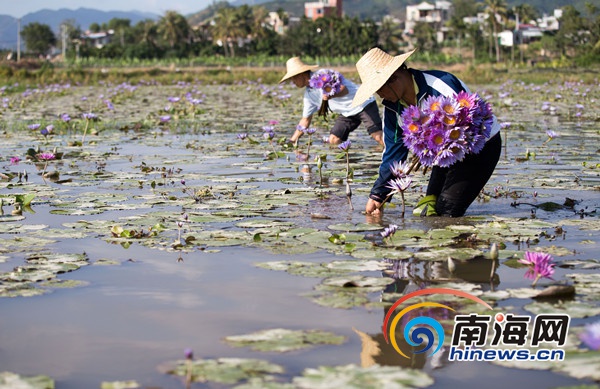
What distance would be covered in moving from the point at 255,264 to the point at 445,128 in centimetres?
123

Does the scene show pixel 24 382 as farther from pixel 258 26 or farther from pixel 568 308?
pixel 258 26

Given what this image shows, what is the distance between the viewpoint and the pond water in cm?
262

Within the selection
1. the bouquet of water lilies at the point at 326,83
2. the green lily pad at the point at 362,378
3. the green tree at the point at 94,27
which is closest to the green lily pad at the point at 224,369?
the green lily pad at the point at 362,378

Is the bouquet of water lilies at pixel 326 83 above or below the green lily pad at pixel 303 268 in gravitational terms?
above

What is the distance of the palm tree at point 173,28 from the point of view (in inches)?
3952

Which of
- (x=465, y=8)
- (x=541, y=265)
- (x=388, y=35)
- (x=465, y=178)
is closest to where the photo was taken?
(x=541, y=265)

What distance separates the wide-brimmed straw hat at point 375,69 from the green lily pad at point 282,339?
1.77 m

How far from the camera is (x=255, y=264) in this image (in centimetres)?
385

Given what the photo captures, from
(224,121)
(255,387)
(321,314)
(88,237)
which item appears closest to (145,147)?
(224,121)

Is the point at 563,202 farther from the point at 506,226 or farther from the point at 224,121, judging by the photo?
the point at 224,121

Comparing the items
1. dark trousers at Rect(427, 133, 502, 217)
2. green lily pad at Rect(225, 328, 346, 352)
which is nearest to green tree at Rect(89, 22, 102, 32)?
dark trousers at Rect(427, 133, 502, 217)

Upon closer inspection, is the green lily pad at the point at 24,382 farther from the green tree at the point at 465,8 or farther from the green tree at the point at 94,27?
the green tree at the point at 94,27

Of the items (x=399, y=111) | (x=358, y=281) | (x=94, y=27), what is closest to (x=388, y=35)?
(x=399, y=111)

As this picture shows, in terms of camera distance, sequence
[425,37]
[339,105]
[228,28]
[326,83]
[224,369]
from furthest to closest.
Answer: [425,37] → [228,28] → [339,105] → [326,83] → [224,369]
